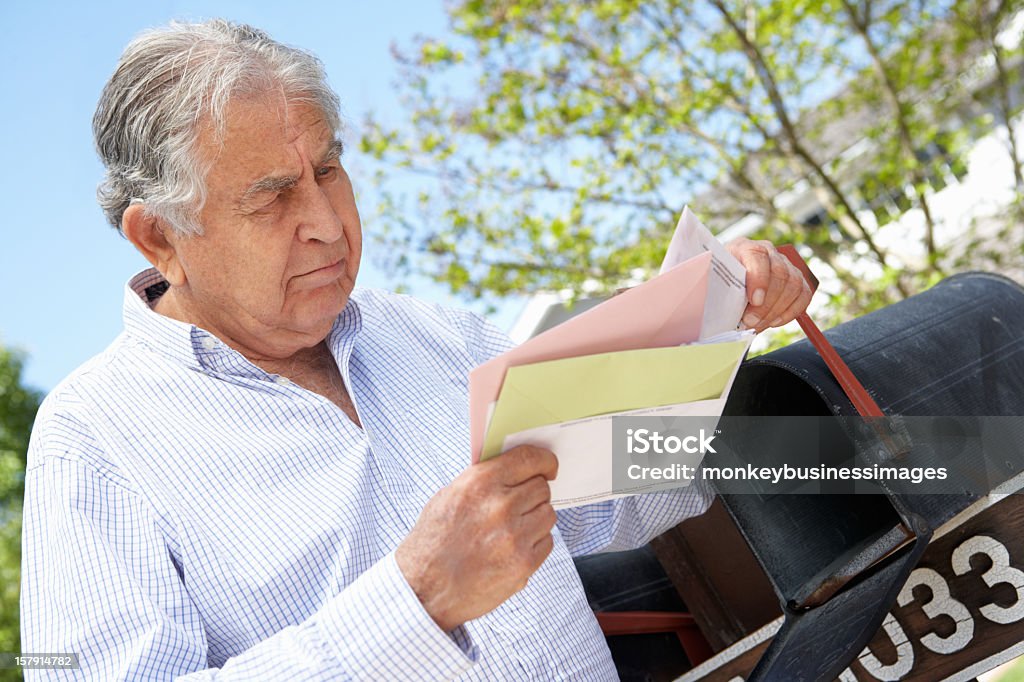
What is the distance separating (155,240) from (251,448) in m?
0.45

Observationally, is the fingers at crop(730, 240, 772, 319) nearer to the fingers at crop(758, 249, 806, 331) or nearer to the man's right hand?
the fingers at crop(758, 249, 806, 331)

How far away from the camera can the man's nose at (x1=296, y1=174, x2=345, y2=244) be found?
1783 mm

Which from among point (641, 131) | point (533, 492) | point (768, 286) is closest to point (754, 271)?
point (768, 286)

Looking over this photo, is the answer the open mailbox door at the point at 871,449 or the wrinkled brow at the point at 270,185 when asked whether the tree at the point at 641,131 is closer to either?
the open mailbox door at the point at 871,449

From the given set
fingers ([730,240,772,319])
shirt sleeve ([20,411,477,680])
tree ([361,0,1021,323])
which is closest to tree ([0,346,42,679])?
tree ([361,0,1021,323])

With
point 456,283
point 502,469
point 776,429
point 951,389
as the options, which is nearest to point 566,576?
point 776,429

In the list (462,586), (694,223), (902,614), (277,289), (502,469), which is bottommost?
(902,614)

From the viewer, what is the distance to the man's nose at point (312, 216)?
1.78 metres

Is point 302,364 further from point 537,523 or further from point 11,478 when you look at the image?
point 11,478

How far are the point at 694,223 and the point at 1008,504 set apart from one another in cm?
75

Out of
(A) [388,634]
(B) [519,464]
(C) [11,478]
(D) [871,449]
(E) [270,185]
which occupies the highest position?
(C) [11,478]

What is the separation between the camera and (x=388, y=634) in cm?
133

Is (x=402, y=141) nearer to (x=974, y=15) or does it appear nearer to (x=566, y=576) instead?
(x=974, y=15)

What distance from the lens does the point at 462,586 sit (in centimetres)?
133
